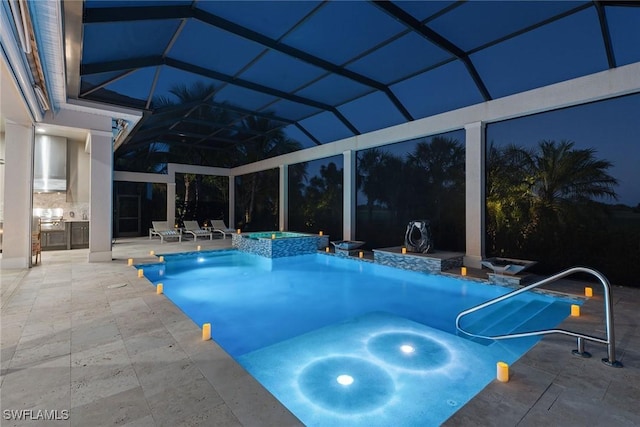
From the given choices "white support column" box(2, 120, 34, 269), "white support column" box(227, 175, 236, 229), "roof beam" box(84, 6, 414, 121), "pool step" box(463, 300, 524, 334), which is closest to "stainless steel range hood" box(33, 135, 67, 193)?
"white support column" box(2, 120, 34, 269)

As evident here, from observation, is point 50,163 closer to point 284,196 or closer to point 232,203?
point 284,196

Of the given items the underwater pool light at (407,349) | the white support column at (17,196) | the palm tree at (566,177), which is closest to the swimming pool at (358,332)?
the underwater pool light at (407,349)

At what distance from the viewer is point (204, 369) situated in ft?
8.13

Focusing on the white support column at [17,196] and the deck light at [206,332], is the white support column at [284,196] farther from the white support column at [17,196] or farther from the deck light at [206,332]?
the deck light at [206,332]

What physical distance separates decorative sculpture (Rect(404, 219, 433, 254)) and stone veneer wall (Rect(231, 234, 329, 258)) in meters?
3.28

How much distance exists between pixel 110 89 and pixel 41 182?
422 cm

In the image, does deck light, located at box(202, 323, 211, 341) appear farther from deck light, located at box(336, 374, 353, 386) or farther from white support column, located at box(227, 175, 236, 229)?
white support column, located at box(227, 175, 236, 229)

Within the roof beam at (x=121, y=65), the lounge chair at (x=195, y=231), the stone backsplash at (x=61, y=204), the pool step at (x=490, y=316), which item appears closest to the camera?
the pool step at (x=490, y=316)

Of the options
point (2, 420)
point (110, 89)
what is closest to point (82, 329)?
point (2, 420)

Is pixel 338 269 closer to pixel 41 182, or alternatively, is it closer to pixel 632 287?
pixel 632 287

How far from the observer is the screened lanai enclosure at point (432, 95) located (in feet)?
15.6

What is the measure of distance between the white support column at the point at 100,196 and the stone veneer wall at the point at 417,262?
→ 21.5 ft

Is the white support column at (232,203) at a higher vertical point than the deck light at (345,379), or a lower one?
higher

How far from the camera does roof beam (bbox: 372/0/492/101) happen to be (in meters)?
4.59
